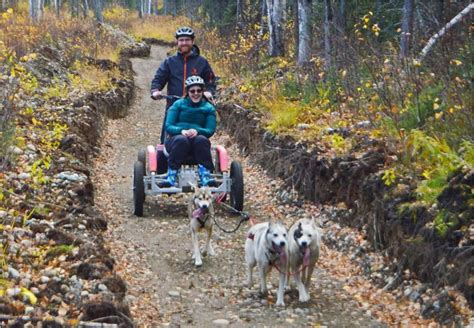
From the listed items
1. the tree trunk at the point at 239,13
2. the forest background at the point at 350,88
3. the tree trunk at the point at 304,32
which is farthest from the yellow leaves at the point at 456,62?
the tree trunk at the point at 239,13

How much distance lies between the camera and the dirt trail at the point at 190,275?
5.52 metres

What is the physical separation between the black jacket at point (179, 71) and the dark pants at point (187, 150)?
1295 millimetres

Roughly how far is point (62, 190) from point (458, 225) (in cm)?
439

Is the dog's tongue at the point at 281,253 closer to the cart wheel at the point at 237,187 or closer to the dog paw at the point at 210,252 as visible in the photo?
the dog paw at the point at 210,252

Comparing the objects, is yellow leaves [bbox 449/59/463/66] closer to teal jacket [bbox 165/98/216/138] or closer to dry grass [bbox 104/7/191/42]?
teal jacket [bbox 165/98/216/138]

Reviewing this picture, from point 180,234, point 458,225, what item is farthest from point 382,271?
point 180,234

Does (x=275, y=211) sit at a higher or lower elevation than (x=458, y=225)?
lower

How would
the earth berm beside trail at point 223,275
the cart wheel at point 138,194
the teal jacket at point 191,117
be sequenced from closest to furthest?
the earth berm beside trail at point 223,275
the cart wheel at point 138,194
the teal jacket at point 191,117

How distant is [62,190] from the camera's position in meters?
7.40

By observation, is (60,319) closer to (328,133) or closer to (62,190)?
(62,190)

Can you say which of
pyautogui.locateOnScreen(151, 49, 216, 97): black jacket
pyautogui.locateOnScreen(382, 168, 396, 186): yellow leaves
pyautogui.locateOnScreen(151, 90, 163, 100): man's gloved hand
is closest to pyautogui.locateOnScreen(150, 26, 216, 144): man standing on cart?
pyautogui.locateOnScreen(151, 49, 216, 97): black jacket

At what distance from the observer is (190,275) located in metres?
6.61

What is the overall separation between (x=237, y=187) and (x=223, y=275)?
2.21 metres

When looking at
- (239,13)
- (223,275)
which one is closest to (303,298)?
(223,275)
